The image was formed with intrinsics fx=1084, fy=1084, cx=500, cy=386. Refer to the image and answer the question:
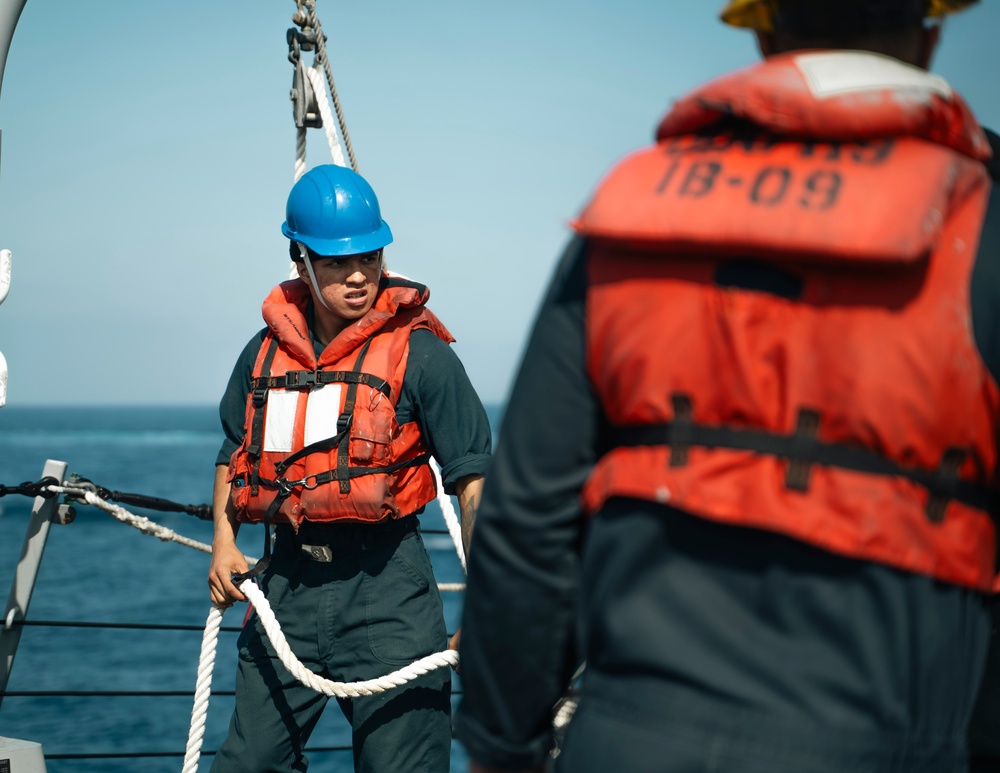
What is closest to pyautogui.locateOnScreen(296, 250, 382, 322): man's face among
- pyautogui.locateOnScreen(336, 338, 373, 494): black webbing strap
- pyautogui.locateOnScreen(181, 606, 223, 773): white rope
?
pyautogui.locateOnScreen(336, 338, 373, 494): black webbing strap

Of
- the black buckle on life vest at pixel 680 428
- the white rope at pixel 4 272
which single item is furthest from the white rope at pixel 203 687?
the black buckle on life vest at pixel 680 428

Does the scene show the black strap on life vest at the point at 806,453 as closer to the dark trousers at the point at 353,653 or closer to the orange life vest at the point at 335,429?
the orange life vest at the point at 335,429

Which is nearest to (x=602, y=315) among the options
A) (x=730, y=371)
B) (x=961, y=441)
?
(x=730, y=371)

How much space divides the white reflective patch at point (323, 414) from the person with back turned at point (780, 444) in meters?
1.93

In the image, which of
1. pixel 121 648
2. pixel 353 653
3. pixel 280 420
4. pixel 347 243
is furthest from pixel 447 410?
pixel 121 648

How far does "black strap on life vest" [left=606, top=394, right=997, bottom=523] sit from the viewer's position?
1.21 m

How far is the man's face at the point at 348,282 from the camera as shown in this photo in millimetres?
3354

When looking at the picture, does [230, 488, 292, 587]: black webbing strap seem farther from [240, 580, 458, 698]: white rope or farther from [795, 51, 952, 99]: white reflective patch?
[795, 51, 952, 99]: white reflective patch

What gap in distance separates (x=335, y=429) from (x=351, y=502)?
0.24 metres

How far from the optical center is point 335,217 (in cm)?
340

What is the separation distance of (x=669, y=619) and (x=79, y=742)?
17469mm

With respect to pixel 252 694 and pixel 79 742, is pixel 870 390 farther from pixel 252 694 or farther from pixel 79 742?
pixel 79 742

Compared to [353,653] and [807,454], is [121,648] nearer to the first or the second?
[353,653]

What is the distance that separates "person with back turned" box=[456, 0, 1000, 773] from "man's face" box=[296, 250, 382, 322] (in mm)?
2063
